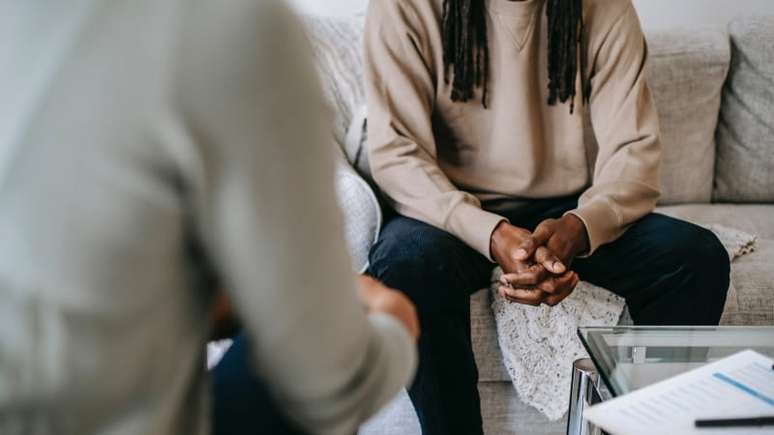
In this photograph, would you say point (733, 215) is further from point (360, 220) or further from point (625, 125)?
point (360, 220)

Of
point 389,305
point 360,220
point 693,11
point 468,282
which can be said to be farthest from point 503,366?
point 693,11

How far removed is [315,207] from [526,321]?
99 cm

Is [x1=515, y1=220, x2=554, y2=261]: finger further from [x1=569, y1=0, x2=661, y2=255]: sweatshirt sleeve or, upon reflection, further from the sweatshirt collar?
the sweatshirt collar

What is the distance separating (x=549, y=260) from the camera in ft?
4.45

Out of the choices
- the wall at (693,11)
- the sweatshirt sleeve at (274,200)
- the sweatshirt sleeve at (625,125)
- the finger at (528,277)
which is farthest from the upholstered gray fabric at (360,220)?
the wall at (693,11)

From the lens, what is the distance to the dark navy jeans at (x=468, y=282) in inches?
52.3

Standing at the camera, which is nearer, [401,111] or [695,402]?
[695,402]

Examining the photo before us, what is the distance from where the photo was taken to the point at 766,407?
35.5 inches

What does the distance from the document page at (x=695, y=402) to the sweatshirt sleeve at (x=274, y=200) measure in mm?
Answer: 396

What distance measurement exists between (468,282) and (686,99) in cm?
87

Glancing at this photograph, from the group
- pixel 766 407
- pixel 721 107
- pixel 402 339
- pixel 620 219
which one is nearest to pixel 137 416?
pixel 402 339

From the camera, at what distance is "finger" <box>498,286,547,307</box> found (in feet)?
4.47

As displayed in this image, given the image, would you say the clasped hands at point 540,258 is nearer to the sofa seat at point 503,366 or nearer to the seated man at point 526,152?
the seated man at point 526,152

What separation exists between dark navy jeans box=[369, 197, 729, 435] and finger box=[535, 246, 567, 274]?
13cm
